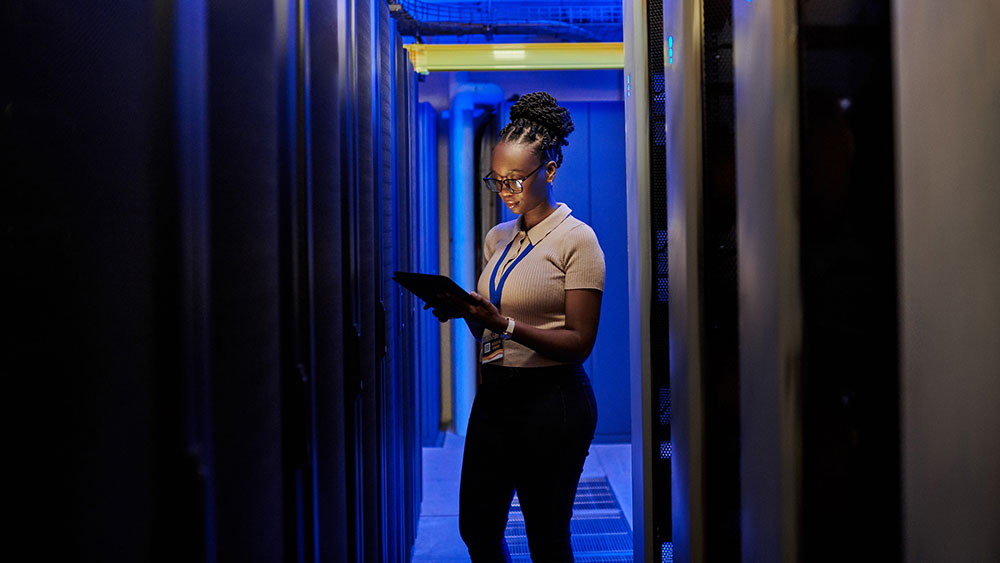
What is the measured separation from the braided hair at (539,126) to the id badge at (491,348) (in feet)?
1.73

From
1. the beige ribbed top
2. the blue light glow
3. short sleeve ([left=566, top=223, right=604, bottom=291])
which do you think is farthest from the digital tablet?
the blue light glow

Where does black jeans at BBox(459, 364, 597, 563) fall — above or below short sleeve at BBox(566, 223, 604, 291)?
below

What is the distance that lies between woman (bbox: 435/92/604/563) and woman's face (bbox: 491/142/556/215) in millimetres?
86

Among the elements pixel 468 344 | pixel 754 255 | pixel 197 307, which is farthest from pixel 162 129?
pixel 468 344

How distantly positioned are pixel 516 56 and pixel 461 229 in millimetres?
1325

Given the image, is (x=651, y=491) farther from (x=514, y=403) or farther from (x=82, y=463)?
(x=82, y=463)

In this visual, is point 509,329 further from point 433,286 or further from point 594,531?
point 594,531

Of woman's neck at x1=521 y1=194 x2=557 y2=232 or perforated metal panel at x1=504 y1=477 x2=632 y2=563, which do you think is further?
perforated metal panel at x1=504 y1=477 x2=632 y2=563

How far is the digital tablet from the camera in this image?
1693 mm

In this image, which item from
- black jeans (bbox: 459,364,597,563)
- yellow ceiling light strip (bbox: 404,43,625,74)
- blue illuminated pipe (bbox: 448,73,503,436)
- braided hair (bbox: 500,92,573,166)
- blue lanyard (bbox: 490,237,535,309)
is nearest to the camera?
black jeans (bbox: 459,364,597,563)

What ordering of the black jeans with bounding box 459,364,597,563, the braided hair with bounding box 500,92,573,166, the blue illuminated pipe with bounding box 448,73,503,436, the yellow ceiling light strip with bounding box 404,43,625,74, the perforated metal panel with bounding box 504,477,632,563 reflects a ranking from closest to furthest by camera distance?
the black jeans with bounding box 459,364,597,563 < the braided hair with bounding box 500,92,573,166 < the perforated metal panel with bounding box 504,477,632,563 < the yellow ceiling light strip with bounding box 404,43,625,74 < the blue illuminated pipe with bounding box 448,73,503,436

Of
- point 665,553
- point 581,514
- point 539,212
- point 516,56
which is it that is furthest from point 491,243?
point 516,56

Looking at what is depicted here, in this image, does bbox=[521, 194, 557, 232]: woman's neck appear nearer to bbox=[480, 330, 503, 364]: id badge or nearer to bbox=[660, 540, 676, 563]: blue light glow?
bbox=[480, 330, 503, 364]: id badge

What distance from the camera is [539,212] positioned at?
187 centimetres
